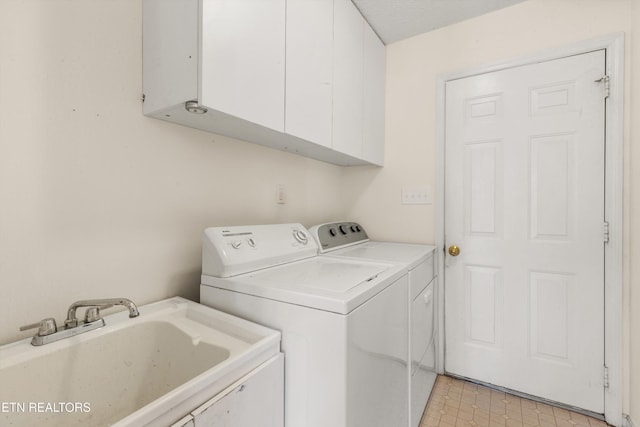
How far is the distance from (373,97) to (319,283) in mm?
1503

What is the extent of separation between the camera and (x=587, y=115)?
5.12 feet

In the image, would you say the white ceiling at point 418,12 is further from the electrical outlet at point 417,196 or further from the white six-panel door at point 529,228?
the electrical outlet at point 417,196

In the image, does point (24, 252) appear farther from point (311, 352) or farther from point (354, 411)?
point (354, 411)

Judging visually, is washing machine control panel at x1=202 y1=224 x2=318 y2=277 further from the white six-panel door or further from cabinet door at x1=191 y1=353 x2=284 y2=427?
the white six-panel door

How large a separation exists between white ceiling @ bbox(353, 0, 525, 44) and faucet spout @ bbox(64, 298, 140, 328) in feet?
6.40

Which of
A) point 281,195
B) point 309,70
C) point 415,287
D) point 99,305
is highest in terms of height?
point 309,70

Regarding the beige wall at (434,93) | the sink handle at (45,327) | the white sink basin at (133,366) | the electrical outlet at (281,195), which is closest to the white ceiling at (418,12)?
the beige wall at (434,93)

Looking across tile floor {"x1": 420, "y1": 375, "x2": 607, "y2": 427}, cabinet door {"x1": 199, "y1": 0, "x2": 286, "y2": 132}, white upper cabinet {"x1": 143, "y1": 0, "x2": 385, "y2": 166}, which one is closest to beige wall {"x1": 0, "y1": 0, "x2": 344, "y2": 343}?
white upper cabinet {"x1": 143, "y1": 0, "x2": 385, "y2": 166}

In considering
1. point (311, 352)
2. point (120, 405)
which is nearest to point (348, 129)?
point (311, 352)

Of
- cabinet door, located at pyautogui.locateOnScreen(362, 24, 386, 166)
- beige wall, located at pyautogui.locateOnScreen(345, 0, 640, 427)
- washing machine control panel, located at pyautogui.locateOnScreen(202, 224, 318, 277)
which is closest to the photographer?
washing machine control panel, located at pyautogui.locateOnScreen(202, 224, 318, 277)

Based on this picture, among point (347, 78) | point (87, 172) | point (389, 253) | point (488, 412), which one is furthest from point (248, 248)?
point (488, 412)

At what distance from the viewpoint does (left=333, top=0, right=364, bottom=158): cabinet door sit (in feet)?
5.11

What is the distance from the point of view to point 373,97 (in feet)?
6.49

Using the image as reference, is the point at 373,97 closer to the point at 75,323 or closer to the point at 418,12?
the point at 418,12
